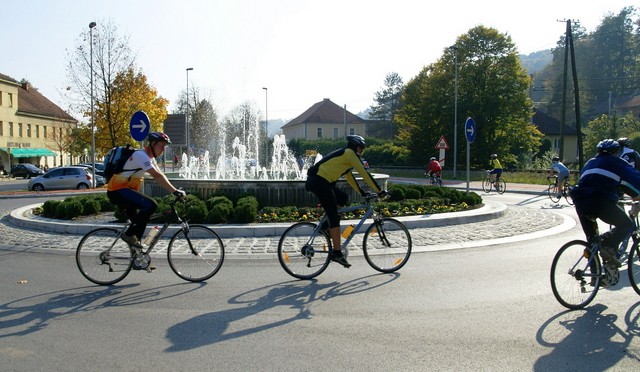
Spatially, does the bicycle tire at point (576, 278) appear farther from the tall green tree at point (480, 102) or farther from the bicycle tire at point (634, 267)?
the tall green tree at point (480, 102)

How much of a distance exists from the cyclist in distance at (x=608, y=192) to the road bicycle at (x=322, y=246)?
8.54ft

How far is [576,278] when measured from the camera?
19.4 ft

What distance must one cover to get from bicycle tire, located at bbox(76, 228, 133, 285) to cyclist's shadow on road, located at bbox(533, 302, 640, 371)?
5025mm

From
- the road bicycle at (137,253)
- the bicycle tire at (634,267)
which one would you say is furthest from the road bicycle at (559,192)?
the road bicycle at (137,253)

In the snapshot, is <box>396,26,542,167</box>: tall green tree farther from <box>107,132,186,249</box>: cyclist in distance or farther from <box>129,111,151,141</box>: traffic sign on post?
<box>107,132,186,249</box>: cyclist in distance

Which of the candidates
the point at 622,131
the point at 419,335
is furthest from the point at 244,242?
the point at 622,131

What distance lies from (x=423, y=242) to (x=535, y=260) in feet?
6.99

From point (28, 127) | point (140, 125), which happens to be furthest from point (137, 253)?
point (28, 127)

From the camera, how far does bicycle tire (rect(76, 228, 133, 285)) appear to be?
7.20m

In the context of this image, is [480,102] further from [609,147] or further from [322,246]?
[609,147]

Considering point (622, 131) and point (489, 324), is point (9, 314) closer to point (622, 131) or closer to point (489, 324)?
point (489, 324)

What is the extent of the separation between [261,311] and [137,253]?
2.22 m

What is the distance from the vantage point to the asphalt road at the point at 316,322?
4.48 meters

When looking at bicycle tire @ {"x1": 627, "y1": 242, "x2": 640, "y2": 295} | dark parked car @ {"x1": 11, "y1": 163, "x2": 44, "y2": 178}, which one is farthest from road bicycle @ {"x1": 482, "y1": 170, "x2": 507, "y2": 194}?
dark parked car @ {"x1": 11, "y1": 163, "x2": 44, "y2": 178}
